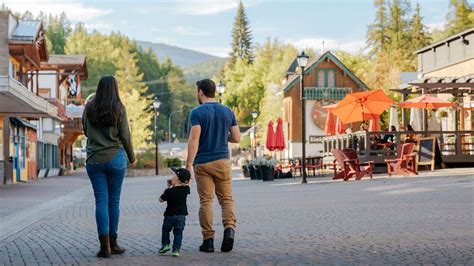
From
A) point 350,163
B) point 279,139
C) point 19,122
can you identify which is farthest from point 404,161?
point 19,122

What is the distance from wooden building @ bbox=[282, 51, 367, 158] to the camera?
204 ft

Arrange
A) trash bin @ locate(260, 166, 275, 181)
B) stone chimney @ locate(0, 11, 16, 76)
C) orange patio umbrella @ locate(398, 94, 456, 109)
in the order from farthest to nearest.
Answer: stone chimney @ locate(0, 11, 16, 76), trash bin @ locate(260, 166, 275, 181), orange patio umbrella @ locate(398, 94, 456, 109)

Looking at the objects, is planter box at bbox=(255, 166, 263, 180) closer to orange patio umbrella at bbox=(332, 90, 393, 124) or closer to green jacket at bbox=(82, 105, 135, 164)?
orange patio umbrella at bbox=(332, 90, 393, 124)

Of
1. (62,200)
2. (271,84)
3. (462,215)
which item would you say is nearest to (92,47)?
(271,84)

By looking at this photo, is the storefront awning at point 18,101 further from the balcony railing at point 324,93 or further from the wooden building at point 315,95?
the balcony railing at point 324,93

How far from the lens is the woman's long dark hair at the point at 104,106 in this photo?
8789mm

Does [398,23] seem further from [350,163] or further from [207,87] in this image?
[207,87]

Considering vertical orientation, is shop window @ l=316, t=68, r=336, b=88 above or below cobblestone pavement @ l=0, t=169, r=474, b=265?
above

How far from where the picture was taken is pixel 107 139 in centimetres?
888

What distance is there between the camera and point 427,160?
2816 centimetres

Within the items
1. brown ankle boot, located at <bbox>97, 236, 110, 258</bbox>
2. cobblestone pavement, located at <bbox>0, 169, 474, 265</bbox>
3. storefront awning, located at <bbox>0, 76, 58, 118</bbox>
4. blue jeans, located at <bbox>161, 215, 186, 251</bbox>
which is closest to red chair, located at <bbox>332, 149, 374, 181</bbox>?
cobblestone pavement, located at <bbox>0, 169, 474, 265</bbox>

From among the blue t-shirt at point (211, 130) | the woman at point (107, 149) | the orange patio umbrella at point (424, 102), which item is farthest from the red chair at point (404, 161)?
the woman at point (107, 149)

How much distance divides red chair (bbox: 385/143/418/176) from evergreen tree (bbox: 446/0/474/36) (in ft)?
198

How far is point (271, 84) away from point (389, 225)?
81975mm
